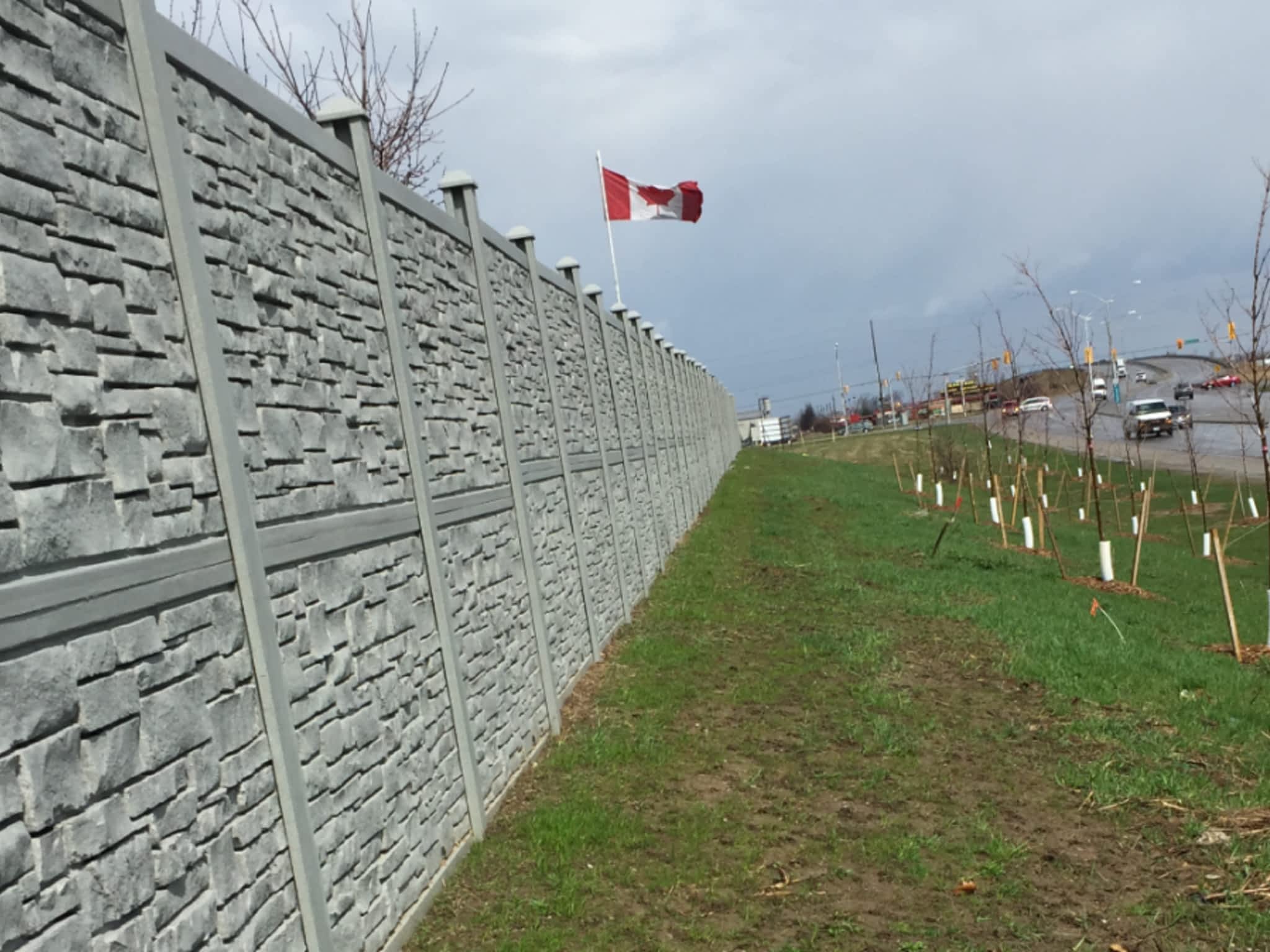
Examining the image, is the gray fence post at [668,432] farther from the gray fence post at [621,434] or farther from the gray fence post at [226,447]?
the gray fence post at [226,447]

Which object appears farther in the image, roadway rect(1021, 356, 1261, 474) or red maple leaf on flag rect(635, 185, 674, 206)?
roadway rect(1021, 356, 1261, 474)

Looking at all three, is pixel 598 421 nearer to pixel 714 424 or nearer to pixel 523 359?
pixel 523 359

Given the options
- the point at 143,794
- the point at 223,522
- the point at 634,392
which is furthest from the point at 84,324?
the point at 634,392

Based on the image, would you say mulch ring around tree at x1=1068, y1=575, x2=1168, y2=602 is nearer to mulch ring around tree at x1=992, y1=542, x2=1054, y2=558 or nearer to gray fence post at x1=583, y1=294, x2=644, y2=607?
mulch ring around tree at x1=992, y1=542, x2=1054, y2=558

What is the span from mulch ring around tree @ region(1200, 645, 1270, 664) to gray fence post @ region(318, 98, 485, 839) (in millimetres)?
8293

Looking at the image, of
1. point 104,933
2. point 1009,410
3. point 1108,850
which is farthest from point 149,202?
point 1009,410

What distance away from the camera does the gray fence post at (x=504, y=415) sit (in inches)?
303

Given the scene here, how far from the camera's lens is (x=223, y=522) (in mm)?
3641

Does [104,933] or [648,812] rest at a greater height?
[104,933]

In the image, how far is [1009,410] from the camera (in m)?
28.5

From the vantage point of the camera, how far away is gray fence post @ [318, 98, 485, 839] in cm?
557

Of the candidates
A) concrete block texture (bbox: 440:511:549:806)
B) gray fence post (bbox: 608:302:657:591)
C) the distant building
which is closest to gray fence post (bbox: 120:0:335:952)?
concrete block texture (bbox: 440:511:549:806)

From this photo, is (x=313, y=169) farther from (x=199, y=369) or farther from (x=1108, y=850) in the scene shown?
(x=1108, y=850)

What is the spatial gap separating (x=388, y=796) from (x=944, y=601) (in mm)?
8625
